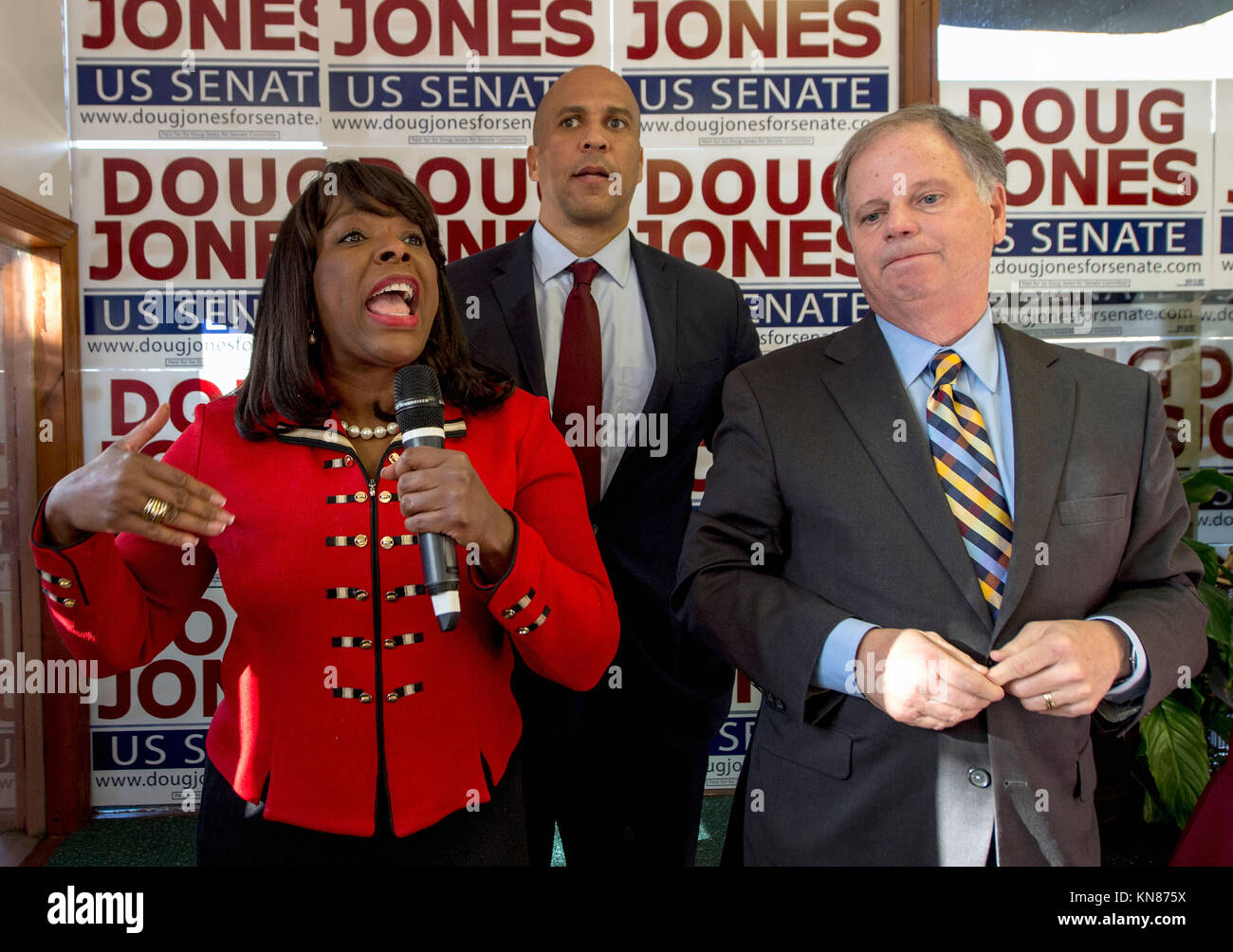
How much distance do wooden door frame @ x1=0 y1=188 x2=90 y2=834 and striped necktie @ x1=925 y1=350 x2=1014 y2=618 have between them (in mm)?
3073

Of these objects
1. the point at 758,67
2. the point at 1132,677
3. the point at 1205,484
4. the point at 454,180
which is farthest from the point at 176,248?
the point at 1205,484

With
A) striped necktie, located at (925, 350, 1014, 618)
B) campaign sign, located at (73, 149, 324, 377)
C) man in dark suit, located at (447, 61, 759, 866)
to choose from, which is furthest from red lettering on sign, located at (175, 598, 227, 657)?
striped necktie, located at (925, 350, 1014, 618)

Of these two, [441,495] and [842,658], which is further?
[842,658]

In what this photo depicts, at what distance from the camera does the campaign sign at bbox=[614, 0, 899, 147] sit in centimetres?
331

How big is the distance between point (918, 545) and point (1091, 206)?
9.05 ft

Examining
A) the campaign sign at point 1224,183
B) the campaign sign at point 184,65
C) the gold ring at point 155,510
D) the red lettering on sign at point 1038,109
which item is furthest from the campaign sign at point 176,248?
the campaign sign at point 1224,183

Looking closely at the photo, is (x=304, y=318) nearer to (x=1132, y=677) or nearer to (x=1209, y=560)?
(x=1132, y=677)

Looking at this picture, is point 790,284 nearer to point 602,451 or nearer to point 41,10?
point 602,451

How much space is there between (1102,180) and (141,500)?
355 centimetres

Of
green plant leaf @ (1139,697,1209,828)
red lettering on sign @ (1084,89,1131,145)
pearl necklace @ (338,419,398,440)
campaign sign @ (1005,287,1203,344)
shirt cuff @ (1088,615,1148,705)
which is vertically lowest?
green plant leaf @ (1139,697,1209,828)

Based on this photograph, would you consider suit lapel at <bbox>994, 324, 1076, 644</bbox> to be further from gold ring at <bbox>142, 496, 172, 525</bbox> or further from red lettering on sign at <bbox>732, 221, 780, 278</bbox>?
red lettering on sign at <bbox>732, 221, 780, 278</bbox>

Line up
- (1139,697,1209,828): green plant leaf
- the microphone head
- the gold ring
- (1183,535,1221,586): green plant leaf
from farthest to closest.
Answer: (1183,535,1221,586): green plant leaf < (1139,697,1209,828): green plant leaf < the microphone head < the gold ring

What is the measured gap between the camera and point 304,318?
4.52 feet

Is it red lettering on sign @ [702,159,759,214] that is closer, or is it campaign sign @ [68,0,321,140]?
campaign sign @ [68,0,321,140]
